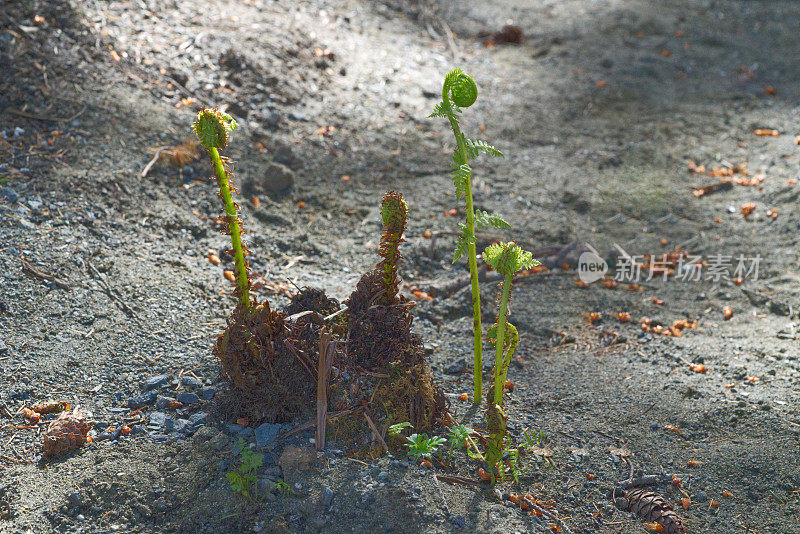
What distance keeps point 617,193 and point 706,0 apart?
4416mm

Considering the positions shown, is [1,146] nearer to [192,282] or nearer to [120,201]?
[120,201]

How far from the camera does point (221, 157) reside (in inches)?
88.0

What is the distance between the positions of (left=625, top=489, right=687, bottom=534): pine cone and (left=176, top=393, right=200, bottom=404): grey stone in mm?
1688

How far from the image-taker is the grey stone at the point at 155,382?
2.68m

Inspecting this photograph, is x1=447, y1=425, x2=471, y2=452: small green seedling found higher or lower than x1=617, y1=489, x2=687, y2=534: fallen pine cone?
higher

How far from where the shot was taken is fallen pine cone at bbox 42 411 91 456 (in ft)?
7.59

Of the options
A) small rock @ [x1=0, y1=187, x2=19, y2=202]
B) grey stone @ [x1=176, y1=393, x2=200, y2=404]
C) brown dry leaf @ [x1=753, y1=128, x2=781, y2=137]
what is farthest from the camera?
brown dry leaf @ [x1=753, y1=128, x2=781, y2=137]

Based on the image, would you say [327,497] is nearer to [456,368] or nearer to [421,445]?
[421,445]

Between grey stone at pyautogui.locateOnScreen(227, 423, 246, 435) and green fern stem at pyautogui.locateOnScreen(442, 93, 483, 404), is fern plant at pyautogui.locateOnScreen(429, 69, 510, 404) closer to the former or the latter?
green fern stem at pyautogui.locateOnScreen(442, 93, 483, 404)

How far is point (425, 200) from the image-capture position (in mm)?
4625

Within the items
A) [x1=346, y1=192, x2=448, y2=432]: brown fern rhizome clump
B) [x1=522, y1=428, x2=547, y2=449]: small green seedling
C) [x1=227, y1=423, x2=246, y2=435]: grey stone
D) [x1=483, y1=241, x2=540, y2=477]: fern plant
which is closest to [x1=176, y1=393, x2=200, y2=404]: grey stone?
[x1=227, y1=423, x2=246, y2=435]: grey stone

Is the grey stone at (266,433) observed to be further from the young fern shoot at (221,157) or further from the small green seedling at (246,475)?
the young fern shoot at (221,157)

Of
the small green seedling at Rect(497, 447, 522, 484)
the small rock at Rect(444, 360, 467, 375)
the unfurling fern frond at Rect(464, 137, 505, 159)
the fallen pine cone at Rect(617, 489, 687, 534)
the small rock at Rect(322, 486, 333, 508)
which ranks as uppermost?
the unfurling fern frond at Rect(464, 137, 505, 159)

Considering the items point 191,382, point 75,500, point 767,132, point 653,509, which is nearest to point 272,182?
point 191,382
